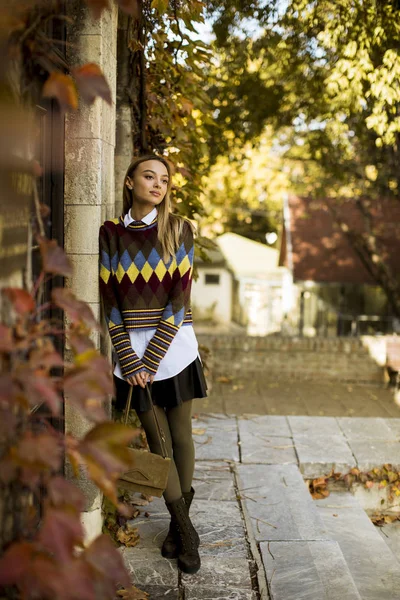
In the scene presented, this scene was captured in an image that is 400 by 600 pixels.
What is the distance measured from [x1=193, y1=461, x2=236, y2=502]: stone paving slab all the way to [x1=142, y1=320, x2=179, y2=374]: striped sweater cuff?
134cm

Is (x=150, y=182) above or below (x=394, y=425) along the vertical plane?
above

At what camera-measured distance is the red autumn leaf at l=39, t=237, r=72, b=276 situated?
5.17 ft

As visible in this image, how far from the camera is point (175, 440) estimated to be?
3.35m

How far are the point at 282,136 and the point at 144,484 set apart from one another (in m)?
13.4

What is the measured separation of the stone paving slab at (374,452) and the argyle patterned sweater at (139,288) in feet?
8.18

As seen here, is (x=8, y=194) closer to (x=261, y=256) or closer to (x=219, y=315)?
(x=261, y=256)

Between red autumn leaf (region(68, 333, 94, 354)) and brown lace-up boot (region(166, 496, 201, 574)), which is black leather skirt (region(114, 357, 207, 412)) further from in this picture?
red autumn leaf (region(68, 333, 94, 354))

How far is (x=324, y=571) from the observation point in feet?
10.9

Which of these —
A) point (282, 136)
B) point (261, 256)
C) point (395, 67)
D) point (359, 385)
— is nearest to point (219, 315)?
point (261, 256)

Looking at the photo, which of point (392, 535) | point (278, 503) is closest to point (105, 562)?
point (278, 503)

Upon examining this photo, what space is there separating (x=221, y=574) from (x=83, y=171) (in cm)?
194

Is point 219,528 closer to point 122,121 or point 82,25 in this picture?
point 122,121

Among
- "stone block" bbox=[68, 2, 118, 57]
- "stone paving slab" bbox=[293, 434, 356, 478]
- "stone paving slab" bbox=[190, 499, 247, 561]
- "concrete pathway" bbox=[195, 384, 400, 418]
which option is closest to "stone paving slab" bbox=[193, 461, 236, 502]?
"stone paving slab" bbox=[190, 499, 247, 561]

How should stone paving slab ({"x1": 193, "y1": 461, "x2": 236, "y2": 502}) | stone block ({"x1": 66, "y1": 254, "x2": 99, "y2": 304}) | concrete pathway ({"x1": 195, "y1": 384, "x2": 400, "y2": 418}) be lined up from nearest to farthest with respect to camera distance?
stone block ({"x1": 66, "y1": 254, "x2": 99, "y2": 304}), stone paving slab ({"x1": 193, "y1": 461, "x2": 236, "y2": 502}), concrete pathway ({"x1": 195, "y1": 384, "x2": 400, "y2": 418})
